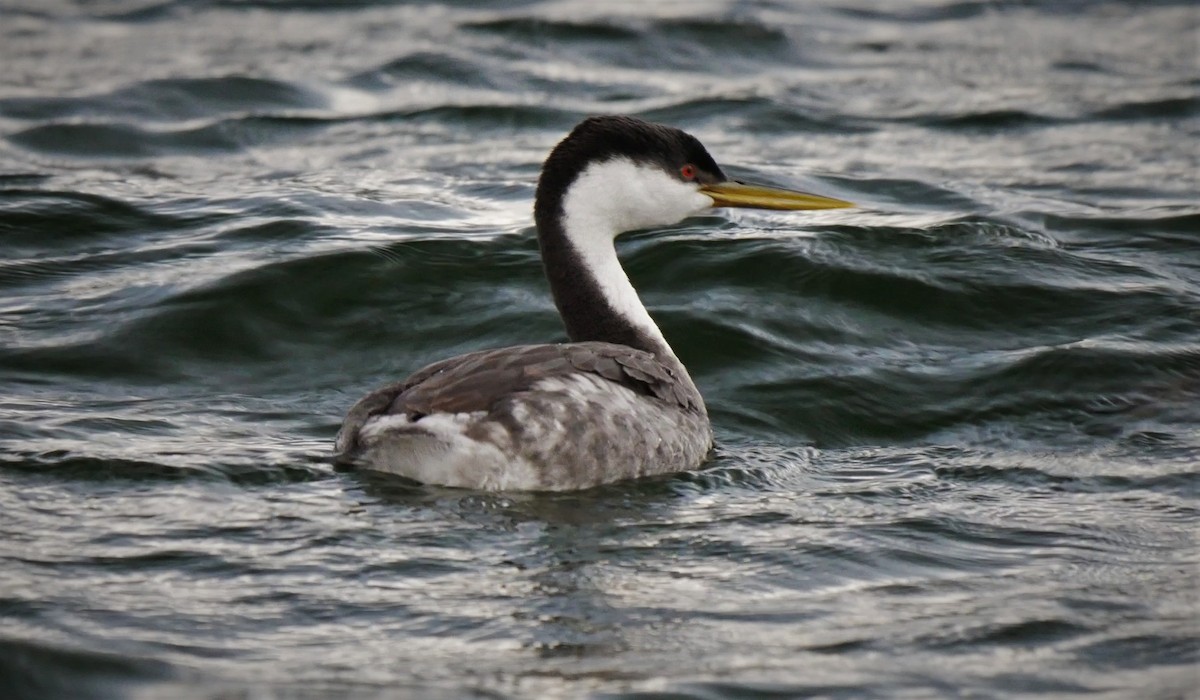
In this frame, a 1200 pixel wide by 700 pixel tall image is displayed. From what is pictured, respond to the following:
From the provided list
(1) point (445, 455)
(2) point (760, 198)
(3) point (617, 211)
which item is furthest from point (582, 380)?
(2) point (760, 198)

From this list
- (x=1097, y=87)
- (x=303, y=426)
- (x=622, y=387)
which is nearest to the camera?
(x=622, y=387)

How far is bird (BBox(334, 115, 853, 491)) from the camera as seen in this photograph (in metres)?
6.32

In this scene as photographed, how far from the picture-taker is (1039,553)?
6012 mm

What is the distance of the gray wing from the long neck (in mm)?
524

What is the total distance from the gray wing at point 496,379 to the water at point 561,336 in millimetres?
298

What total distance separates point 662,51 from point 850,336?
7283 mm

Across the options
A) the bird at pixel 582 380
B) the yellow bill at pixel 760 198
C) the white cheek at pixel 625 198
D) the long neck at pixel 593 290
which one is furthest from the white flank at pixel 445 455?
the yellow bill at pixel 760 198

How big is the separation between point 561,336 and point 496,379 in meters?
2.36

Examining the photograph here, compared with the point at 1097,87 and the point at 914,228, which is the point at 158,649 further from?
the point at 1097,87

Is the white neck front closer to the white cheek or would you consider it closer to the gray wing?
the white cheek

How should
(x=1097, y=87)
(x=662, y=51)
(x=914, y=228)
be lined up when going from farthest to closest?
(x=662, y=51), (x=1097, y=87), (x=914, y=228)

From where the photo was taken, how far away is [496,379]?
6453 mm

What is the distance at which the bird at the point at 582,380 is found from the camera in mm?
6320

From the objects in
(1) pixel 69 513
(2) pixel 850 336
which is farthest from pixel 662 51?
(1) pixel 69 513
